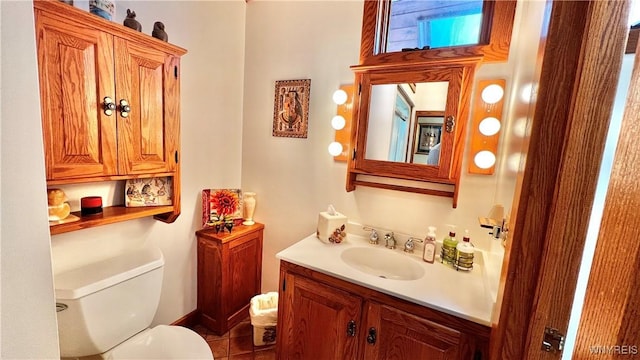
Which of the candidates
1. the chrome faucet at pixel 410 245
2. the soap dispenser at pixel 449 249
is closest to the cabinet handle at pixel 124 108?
the chrome faucet at pixel 410 245

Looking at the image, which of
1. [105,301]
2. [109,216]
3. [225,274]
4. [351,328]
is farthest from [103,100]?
[351,328]

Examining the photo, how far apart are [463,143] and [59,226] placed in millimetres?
1805

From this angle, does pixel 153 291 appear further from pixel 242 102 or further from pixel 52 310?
pixel 242 102

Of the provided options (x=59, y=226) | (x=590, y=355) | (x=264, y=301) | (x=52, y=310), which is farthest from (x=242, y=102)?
(x=590, y=355)

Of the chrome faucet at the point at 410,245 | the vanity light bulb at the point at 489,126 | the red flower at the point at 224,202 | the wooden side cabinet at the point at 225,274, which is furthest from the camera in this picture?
the red flower at the point at 224,202

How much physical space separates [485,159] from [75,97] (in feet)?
5.96

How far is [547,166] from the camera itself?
1.62 ft

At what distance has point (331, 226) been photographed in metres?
1.53

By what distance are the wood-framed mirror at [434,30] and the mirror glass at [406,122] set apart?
0.15 m

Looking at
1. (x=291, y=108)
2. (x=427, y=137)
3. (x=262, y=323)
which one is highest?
(x=291, y=108)

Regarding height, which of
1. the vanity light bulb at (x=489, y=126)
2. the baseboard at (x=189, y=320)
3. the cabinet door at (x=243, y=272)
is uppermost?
the vanity light bulb at (x=489, y=126)

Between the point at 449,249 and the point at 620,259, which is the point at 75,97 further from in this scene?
the point at 449,249

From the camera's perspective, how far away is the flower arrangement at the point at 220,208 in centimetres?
182

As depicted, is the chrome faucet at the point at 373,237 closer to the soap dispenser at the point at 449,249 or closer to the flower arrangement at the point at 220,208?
the soap dispenser at the point at 449,249
